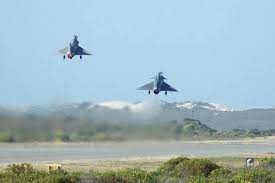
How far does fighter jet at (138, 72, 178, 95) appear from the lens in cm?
4606

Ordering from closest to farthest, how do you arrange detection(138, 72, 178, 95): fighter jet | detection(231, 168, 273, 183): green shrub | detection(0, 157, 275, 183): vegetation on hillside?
detection(0, 157, 275, 183): vegetation on hillside → detection(231, 168, 273, 183): green shrub → detection(138, 72, 178, 95): fighter jet

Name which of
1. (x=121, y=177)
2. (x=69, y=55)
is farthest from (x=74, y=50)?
(x=121, y=177)

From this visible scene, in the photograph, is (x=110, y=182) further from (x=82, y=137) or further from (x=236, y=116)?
(x=236, y=116)

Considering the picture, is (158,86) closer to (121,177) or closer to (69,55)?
(69,55)

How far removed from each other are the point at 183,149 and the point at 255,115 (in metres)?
99.2

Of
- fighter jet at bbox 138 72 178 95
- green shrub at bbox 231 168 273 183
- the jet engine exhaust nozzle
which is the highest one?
the jet engine exhaust nozzle

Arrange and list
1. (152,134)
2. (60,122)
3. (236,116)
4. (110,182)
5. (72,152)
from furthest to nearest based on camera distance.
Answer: (236,116) < (72,152) < (152,134) < (60,122) < (110,182)

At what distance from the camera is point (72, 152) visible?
237 ft

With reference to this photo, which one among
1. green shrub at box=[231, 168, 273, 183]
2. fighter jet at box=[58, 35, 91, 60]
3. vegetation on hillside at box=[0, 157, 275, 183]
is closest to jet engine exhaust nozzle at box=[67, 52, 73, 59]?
fighter jet at box=[58, 35, 91, 60]

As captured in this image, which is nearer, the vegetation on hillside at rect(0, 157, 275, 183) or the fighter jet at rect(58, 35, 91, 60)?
the vegetation on hillside at rect(0, 157, 275, 183)

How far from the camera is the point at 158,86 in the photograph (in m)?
46.2

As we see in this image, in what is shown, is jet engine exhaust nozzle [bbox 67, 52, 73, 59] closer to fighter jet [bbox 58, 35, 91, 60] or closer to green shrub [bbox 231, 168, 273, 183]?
fighter jet [bbox 58, 35, 91, 60]

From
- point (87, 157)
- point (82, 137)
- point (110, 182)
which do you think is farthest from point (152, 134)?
point (87, 157)

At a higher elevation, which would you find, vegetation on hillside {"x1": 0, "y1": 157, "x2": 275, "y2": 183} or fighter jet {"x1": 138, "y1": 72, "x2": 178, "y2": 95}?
fighter jet {"x1": 138, "y1": 72, "x2": 178, "y2": 95}
